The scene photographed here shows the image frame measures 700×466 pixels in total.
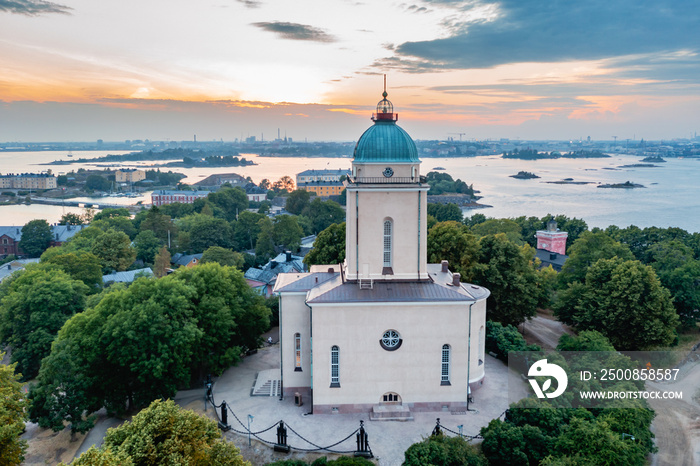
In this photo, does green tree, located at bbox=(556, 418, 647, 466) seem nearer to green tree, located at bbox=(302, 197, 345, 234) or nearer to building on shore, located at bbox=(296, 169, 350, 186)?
green tree, located at bbox=(302, 197, 345, 234)

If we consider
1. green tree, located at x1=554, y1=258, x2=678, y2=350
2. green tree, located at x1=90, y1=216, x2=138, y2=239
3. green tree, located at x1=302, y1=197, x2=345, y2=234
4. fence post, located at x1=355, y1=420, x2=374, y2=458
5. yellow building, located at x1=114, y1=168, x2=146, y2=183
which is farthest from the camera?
yellow building, located at x1=114, y1=168, x2=146, y2=183

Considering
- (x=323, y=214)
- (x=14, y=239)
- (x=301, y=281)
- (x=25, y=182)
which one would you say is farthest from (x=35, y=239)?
(x=25, y=182)

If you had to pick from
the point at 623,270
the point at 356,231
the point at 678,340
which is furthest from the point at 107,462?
the point at 678,340

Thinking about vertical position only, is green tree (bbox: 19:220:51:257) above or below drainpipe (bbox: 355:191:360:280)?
below

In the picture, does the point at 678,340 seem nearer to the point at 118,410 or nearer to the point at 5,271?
the point at 118,410

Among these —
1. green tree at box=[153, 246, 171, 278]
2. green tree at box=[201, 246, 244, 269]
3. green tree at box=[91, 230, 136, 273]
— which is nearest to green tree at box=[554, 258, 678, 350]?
green tree at box=[201, 246, 244, 269]

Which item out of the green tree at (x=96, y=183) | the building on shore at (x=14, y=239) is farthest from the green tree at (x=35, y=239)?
the green tree at (x=96, y=183)

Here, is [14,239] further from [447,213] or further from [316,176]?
[316,176]
